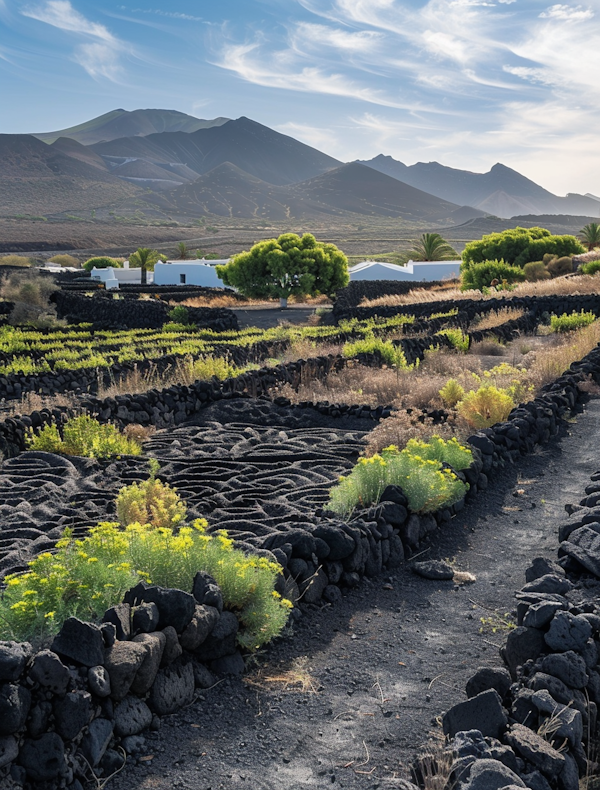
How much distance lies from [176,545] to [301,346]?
13.3 m

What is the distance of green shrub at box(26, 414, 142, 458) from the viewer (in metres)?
8.80

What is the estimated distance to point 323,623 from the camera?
4859mm

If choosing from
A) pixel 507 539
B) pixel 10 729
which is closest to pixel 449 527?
pixel 507 539

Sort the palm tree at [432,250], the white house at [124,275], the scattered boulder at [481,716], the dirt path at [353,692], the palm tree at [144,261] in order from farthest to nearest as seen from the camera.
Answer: the palm tree at [144,261] < the white house at [124,275] < the palm tree at [432,250] < the dirt path at [353,692] < the scattered boulder at [481,716]

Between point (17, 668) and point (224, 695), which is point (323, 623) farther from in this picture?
point (17, 668)

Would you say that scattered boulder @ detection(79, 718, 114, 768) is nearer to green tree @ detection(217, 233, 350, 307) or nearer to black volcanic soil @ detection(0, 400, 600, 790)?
black volcanic soil @ detection(0, 400, 600, 790)

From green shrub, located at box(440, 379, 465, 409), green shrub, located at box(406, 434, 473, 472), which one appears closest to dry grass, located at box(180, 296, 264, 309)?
green shrub, located at box(440, 379, 465, 409)

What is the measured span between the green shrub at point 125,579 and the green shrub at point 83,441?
157 inches

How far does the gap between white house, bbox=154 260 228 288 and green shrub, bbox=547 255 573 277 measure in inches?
805

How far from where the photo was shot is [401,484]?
6.48m

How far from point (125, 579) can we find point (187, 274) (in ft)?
153

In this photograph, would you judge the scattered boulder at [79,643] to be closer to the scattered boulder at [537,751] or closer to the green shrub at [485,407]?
the scattered boulder at [537,751]

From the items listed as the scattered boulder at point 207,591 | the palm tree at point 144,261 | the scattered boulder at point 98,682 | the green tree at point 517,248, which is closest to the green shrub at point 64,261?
the palm tree at point 144,261

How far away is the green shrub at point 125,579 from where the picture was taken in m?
3.76
